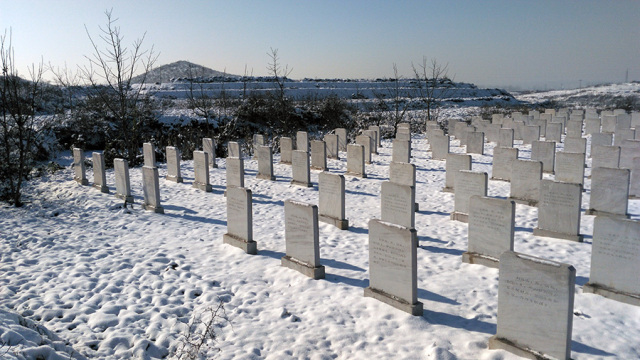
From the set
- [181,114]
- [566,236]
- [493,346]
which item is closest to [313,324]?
[493,346]

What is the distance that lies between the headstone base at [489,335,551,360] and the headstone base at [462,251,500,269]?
7.10 ft

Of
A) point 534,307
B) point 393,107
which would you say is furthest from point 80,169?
point 393,107

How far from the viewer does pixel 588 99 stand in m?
57.0

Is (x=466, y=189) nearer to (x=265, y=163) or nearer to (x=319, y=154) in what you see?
(x=319, y=154)

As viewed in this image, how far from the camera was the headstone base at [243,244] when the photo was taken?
7.35m

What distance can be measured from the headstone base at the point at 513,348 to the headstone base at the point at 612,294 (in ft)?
6.36

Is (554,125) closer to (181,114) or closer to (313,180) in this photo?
(313,180)

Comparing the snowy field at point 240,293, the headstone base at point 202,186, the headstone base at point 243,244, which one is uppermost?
the headstone base at point 202,186

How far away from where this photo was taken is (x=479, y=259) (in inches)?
261

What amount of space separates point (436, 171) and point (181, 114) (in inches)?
662

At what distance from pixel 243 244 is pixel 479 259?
373cm

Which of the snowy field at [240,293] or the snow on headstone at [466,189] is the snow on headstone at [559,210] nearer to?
the snowy field at [240,293]

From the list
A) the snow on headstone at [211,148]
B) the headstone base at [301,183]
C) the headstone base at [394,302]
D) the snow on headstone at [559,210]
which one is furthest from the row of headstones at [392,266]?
the snow on headstone at [211,148]

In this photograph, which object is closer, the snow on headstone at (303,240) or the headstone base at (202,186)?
the snow on headstone at (303,240)
